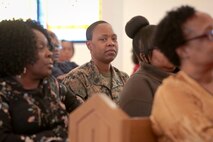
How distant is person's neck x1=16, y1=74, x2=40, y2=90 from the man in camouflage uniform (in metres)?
0.80

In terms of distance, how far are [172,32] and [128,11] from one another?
4.31m

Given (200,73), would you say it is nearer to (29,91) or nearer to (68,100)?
(29,91)

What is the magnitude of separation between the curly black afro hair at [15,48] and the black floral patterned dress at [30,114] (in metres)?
0.08

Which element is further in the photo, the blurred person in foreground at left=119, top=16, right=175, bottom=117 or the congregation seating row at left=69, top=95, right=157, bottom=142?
the blurred person in foreground at left=119, top=16, right=175, bottom=117

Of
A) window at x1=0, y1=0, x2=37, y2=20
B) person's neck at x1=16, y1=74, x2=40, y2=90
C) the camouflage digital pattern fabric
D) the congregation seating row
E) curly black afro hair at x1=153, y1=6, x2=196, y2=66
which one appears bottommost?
the camouflage digital pattern fabric

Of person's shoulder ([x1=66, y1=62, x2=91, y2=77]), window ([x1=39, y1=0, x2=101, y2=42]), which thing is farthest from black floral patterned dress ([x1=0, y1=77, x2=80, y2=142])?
window ([x1=39, y1=0, x2=101, y2=42])

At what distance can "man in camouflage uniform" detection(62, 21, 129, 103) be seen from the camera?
3.12 meters

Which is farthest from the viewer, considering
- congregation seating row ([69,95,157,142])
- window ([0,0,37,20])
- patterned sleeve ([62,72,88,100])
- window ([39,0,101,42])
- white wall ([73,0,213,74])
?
window ([0,0,37,20])

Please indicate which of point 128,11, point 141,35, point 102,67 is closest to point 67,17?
point 128,11

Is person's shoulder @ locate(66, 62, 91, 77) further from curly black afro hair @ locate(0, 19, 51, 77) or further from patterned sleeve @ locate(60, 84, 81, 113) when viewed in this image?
curly black afro hair @ locate(0, 19, 51, 77)

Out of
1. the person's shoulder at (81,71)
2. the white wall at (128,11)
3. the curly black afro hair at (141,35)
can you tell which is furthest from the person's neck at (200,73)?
the white wall at (128,11)

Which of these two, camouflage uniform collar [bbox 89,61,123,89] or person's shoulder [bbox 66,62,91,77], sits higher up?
person's shoulder [bbox 66,62,91,77]

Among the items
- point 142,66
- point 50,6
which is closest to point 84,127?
point 142,66

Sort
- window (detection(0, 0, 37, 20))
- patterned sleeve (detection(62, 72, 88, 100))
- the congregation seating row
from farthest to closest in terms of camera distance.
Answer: window (detection(0, 0, 37, 20)) < patterned sleeve (detection(62, 72, 88, 100)) < the congregation seating row
